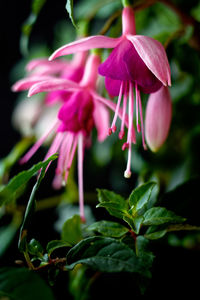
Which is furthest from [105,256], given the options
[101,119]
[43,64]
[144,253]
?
[43,64]

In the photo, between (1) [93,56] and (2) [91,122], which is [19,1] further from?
(2) [91,122]

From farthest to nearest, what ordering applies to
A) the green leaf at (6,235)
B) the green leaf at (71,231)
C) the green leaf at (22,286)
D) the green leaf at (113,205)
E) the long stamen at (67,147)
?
the green leaf at (6,235)
the long stamen at (67,147)
the green leaf at (71,231)
the green leaf at (113,205)
the green leaf at (22,286)

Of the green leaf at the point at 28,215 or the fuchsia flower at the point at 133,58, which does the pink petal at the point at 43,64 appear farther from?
the green leaf at the point at 28,215

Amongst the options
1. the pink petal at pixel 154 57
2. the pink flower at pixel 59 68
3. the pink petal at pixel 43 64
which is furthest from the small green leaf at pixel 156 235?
the pink petal at pixel 43 64

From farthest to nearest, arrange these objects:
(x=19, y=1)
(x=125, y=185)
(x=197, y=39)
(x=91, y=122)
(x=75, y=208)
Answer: (x=19, y=1) → (x=125, y=185) → (x=75, y=208) → (x=197, y=39) → (x=91, y=122)

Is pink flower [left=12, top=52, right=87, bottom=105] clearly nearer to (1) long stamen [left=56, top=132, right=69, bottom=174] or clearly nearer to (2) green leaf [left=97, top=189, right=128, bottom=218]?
(1) long stamen [left=56, top=132, right=69, bottom=174]

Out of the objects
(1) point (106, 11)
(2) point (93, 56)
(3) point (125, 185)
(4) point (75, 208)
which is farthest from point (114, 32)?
(3) point (125, 185)
